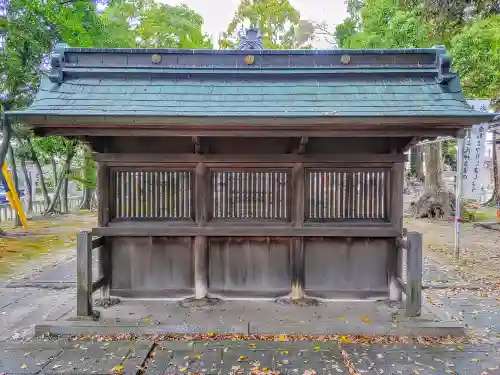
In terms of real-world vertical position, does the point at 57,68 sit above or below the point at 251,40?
below

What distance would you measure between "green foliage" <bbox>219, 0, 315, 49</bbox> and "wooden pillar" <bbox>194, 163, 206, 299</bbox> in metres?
17.5

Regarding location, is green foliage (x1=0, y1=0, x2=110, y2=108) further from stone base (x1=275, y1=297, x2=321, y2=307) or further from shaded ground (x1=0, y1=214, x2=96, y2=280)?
stone base (x1=275, y1=297, x2=321, y2=307)

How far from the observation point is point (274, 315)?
494 cm

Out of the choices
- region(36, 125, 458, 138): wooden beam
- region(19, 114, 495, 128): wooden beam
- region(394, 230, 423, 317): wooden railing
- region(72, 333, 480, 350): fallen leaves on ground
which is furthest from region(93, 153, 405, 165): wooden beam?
region(72, 333, 480, 350): fallen leaves on ground

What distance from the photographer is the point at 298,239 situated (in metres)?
5.29

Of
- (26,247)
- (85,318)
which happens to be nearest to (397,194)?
(85,318)

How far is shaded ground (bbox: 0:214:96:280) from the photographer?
8409 millimetres

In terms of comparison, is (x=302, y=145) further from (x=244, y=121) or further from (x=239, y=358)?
(x=239, y=358)

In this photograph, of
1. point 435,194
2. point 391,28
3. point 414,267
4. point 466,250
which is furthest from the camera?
point 435,194

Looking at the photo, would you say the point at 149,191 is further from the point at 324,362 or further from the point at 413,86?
the point at 413,86

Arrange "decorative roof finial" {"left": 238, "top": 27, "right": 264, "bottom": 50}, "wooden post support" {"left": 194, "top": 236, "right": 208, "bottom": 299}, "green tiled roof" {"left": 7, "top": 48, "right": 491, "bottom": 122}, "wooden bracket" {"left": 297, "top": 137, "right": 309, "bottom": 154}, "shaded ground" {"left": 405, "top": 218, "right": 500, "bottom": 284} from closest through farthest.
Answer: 1. "green tiled roof" {"left": 7, "top": 48, "right": 491, "bottom": 122}
2. "wooden bracket" {"left": 297, "top": 137, "right": 309, "bottom": 154}
3. "wooden post support" {"left": 194, "top": 236, "right": 208, "bottom": 299}
4. "decorative roof finial" {"left": 238, "top": 27, "right": 264, "bottom": 50}
5. "shaded ground" {"left": 405, "top": 218, "right": 500, "bottom": 284}

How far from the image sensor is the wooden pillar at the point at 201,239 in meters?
5.23

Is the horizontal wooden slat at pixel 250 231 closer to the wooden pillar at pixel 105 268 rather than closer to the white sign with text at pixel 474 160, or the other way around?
the wooden pillar at pixel 105 268

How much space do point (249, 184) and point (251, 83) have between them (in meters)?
1.44
